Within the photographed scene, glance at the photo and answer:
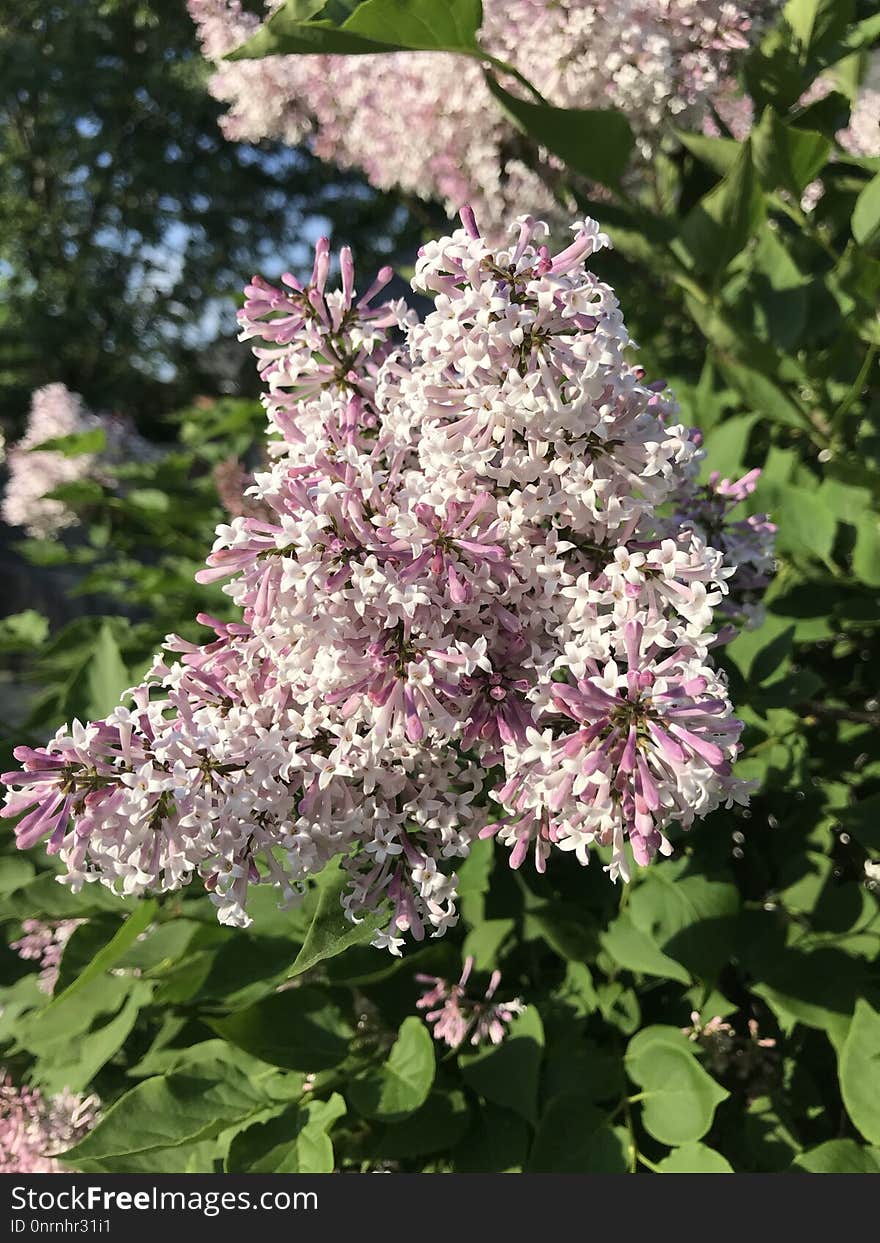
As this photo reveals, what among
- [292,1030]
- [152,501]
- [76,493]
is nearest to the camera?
[292,1030]

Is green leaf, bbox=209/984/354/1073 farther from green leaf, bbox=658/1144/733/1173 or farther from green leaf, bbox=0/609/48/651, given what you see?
green leaf, bbox=0/609/48/651

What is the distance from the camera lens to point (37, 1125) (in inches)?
60.2

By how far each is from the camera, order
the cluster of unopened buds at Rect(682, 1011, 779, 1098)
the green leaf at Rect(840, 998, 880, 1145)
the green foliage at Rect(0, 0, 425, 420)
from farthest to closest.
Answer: the green foliage at Rect(0, 0, 425, 420)
the cluster of unopened buds at Rect(682, 1011, 779, 1098)
the green leaf at Rect(840, 998, 880, 1145)

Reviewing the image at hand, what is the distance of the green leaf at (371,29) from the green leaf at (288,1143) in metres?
1.32

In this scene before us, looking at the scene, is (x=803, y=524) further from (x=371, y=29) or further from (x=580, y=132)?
(x=371, y=29)

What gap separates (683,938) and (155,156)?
44.5 ft

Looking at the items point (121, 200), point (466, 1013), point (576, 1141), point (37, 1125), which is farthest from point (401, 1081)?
point (121, 200)

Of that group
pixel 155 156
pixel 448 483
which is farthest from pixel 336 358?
pixel 155 156

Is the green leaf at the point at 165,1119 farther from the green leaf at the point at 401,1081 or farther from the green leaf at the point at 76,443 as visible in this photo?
the green leaf at the point at 76,443

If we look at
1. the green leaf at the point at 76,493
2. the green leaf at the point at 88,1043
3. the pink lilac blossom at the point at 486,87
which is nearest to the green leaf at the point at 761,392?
the pink lilac blossom at the point at 486,87

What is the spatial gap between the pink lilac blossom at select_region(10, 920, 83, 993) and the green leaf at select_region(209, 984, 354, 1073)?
448mm

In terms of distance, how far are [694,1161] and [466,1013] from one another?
35 centimetres

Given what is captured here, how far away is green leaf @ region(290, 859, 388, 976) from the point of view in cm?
86

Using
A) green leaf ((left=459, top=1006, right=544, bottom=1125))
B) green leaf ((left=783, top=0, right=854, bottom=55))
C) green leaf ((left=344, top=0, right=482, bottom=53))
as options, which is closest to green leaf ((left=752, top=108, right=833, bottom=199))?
green leaf ((left=783, top=0, right=854, bottom=55))
